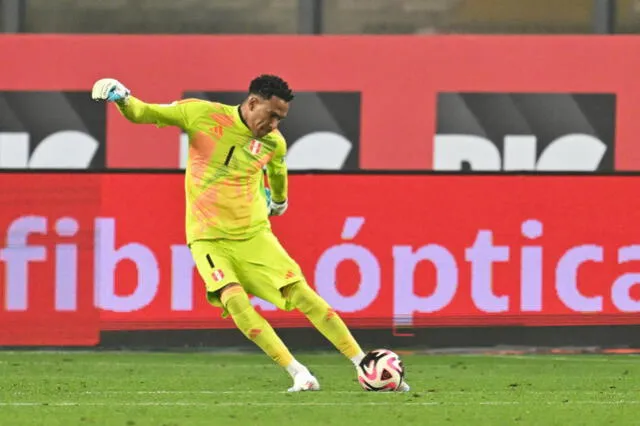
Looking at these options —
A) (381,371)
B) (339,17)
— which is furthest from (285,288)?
(339,17)

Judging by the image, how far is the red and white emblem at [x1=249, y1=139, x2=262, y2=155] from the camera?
1114 cm

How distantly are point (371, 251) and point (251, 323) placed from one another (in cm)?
430

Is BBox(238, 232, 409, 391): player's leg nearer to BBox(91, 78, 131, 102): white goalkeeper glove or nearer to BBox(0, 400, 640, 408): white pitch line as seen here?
BBox(0, 400, 640, 408): white pitch line

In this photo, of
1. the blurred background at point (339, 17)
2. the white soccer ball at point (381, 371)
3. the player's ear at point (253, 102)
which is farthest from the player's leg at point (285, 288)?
the blurred background at point (339, 17)

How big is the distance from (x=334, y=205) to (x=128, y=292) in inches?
70.5

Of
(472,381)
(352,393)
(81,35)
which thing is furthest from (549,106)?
(352,393)

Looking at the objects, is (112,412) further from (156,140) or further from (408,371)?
(156,140)

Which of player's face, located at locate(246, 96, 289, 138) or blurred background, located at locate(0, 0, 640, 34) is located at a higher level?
blurred background, located at locate(0, 0, 640, 34)

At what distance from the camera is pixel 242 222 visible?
36.6 ft

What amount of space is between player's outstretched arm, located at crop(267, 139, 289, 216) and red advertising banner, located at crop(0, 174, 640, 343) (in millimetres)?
3203

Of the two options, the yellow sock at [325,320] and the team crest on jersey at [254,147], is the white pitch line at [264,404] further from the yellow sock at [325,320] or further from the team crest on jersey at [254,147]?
the team crest on jersey at [254,147]

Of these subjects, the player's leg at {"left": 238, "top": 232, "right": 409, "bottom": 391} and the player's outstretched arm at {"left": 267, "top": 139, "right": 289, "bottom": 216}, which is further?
the player's outstretched arm at {"left": 267, "top": 139, "right": 289, "bottom": 216}

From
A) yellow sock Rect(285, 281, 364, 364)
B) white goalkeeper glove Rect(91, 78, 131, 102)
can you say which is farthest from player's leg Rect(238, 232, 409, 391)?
white goalkeeper glove Rect(91, 78, 131, 102)

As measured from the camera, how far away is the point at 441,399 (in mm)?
10656
